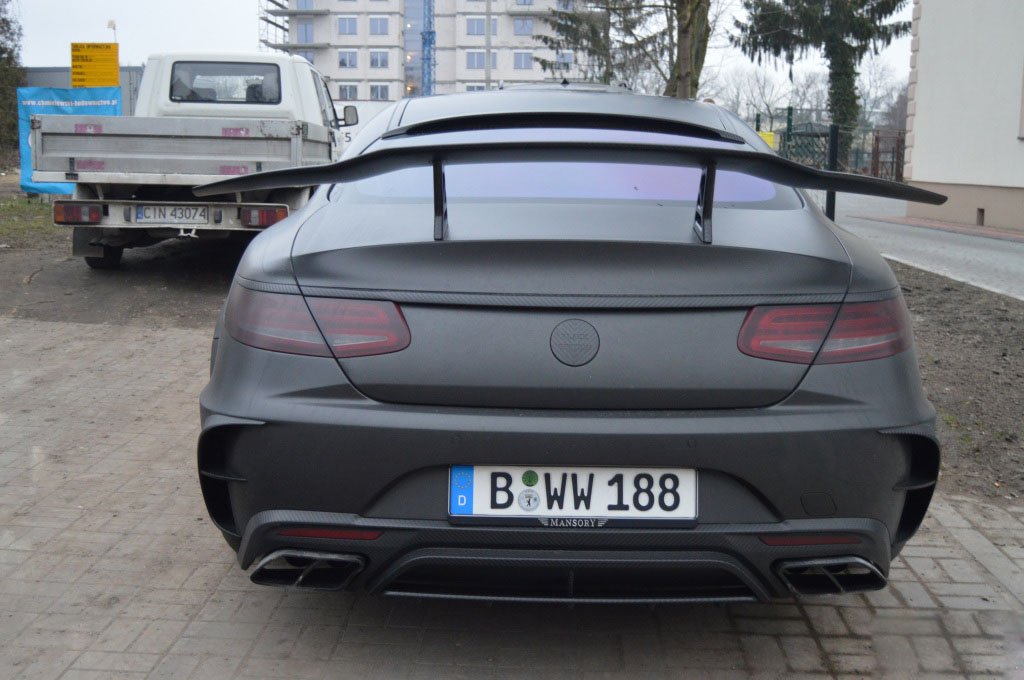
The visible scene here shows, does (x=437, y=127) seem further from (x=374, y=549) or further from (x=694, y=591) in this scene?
(x=694, y=591)

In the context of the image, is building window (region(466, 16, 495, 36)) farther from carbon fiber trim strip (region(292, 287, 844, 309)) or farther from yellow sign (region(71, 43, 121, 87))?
carbon fiber trim strip (region(292, 287, 844, 309))

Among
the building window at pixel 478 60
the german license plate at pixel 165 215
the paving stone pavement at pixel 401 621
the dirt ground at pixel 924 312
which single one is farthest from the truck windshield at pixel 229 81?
the building window at pixel 478 60

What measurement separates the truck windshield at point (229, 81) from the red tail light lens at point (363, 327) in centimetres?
952

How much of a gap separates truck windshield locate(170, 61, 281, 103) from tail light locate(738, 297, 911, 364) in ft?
32.2

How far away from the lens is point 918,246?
14.0 m

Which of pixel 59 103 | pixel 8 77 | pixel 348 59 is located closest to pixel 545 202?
pixel 59 103

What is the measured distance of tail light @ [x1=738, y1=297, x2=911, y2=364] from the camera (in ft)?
7.99

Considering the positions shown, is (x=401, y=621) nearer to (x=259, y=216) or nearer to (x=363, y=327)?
(x=363, y=327)

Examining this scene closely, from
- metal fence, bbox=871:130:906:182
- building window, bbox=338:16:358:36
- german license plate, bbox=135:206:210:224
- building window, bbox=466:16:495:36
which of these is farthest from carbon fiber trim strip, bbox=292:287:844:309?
building window, bbox=338:16:358:36

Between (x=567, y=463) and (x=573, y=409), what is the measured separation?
0.13 meters

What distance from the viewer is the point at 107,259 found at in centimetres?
1022

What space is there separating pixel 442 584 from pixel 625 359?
71 cm

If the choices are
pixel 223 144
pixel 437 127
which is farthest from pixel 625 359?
pixel 223 144

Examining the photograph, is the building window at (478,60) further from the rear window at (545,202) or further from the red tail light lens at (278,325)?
the red tail light lens at (278,325)
